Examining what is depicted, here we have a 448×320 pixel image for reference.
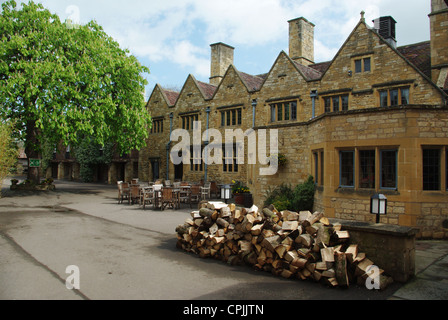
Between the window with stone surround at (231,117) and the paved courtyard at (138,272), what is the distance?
1556 cm

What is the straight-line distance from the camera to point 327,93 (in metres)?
20.1

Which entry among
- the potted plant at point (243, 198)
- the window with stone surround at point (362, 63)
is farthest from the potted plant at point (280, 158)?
the window with stone surround at point (362, 63)

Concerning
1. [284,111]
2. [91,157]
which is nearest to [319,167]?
[284,111]

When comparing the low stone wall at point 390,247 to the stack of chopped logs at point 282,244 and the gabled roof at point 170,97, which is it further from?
the gabled roof at point 170,97

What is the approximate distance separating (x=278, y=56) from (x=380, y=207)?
17.6m

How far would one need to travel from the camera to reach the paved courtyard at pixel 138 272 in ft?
17.6

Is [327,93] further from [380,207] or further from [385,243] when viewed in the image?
[385,243]

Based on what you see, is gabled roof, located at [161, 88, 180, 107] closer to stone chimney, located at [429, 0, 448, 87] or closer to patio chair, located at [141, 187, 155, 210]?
patio chair, located at [141, 187, 155, 210]

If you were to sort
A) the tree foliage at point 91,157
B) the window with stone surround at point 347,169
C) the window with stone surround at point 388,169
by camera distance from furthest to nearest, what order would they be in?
Answer: 1. the tree foliage at point 91,157
2. the window with stone surround at point 347,169
3. the window with stone surround at point 388,169

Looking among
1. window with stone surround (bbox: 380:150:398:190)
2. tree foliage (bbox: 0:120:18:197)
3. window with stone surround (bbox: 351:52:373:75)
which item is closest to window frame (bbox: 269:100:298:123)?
window with stone surround (bbox: 351:52:373:75)

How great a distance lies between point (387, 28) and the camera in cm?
2173

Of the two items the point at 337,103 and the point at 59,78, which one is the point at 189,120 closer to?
the point at 59,78
